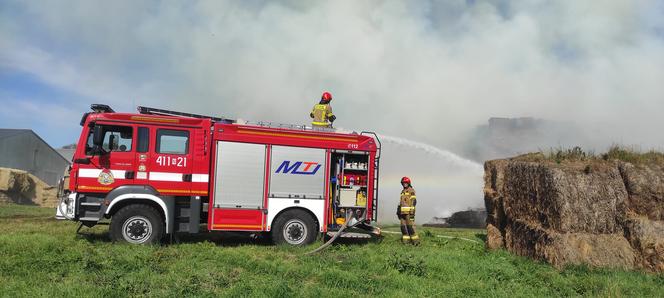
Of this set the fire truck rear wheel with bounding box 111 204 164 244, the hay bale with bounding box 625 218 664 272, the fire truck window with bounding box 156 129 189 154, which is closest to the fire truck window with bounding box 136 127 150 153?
the fire truck window with bounding box 156 129 189 154

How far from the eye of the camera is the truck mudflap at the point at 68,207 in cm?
958

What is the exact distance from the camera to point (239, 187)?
10422 millimetres

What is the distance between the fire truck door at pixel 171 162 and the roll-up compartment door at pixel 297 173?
6.13 feet

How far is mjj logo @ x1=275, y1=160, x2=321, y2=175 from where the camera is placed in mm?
10719

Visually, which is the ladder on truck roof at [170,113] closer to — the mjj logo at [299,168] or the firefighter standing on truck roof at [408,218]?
the mjj logo at [299,168]

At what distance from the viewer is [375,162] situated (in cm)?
1141

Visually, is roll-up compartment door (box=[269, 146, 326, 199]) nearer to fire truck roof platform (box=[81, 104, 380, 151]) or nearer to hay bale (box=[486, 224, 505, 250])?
fire truck roof platform (box=[81, 104, 380, 151])

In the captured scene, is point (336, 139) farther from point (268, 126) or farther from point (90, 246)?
point (90, 246)

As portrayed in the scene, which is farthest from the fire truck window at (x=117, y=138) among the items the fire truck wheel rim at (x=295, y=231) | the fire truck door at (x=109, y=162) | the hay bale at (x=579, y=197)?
the hay bale at (x=579, y=197)

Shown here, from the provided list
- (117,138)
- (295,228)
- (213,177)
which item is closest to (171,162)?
(213,177)

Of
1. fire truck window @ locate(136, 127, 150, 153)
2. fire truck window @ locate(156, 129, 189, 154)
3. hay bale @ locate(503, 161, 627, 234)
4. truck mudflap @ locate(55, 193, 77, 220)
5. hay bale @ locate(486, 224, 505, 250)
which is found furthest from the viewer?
hay bale @ locate(486, 224, 505, 250)

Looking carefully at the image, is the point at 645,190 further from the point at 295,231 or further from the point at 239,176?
the point at 239,176

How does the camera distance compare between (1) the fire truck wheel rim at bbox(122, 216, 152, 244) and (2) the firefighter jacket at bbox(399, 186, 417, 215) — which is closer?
(1) the fire truck wheel rim at bbox(122, 216, 152, 244)

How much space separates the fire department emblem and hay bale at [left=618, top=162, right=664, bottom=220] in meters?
10.3
